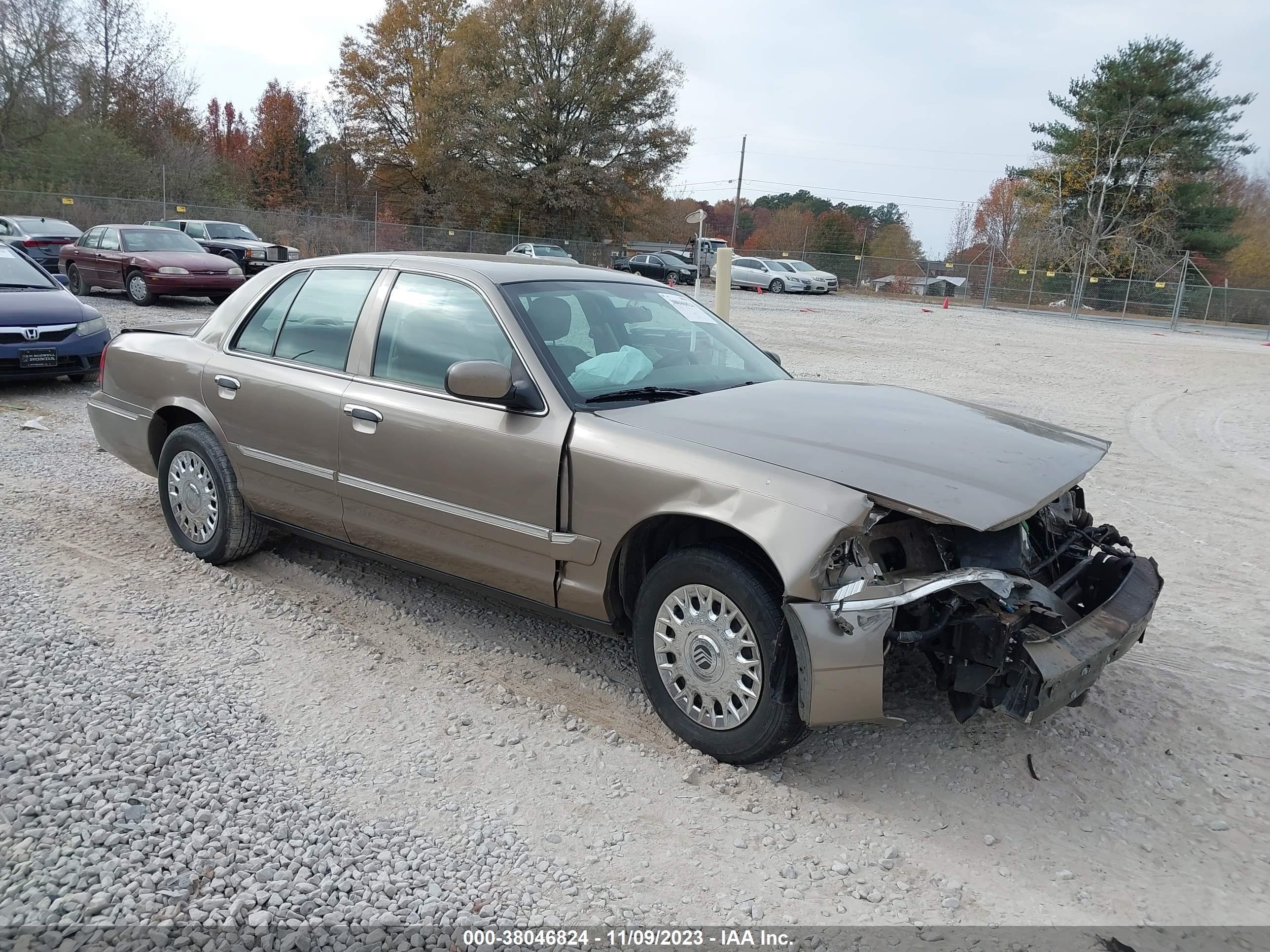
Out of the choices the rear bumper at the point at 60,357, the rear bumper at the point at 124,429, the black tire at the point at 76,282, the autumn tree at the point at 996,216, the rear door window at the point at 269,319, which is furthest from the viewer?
the autumn tree at the point at 996,216

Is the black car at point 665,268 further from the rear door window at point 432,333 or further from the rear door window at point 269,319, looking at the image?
the rear door window at point 432,333

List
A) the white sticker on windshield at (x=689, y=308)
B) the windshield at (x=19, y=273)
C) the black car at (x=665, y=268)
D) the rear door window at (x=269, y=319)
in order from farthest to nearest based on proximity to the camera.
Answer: the black car at (x=665, y=268), the windshield at (x=19, y=273), the rear door window at (x=269, y=319), the white sticker on windshield at (x=689, y=308)

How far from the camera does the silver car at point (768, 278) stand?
36812 millimetres

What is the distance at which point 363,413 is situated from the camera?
4242mm

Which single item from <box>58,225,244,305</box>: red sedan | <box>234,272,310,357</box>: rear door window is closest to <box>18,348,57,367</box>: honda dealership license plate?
<box>234,272,310,357</box>: rear door window

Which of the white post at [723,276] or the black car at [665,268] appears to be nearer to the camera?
the white post at [723,276]

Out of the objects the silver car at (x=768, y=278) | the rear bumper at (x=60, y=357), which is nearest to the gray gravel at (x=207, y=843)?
the rear bumper at (x=60, y=357)

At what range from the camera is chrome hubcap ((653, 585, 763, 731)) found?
10.6 feet

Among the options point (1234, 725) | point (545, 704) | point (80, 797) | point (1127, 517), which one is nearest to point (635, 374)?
point (545, 704)

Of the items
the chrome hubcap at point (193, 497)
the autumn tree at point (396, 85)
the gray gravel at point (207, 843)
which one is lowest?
the gray gravel at point (207, 843)

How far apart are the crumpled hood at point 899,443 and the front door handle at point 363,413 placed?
115cm

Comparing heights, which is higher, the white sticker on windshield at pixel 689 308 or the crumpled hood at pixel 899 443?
the white sticker on windshield at pixel 689 308

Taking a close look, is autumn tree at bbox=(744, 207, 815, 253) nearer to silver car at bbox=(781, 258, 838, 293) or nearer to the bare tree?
silver car at bbox=(781, 258, 838, 293)

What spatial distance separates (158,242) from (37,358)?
965cm
